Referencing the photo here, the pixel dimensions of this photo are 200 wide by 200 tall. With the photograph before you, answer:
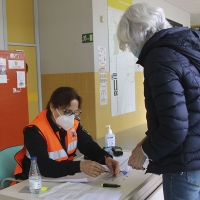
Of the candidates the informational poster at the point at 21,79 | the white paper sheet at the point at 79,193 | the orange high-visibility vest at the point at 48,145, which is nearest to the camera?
the white paper sheet at the point at 79,193

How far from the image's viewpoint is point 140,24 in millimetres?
1400

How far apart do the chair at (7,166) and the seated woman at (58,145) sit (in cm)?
10

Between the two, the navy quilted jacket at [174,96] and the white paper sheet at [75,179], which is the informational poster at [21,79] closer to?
the white paper sheet at [75,179]

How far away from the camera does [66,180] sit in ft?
5.34

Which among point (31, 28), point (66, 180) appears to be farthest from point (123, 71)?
point (66, 180)

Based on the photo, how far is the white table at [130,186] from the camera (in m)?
1.45

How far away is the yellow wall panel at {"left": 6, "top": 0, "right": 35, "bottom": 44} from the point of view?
199 inches

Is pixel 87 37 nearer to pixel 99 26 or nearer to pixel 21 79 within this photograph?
pixel 99 26

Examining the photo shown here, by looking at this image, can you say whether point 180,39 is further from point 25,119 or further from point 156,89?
point 25,119

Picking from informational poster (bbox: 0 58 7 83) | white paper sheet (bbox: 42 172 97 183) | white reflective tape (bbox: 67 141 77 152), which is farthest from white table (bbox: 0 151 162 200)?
informational poster (bbox: 0 58 7 83)

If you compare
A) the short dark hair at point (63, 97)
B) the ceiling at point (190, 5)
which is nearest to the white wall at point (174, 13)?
the ceiling at point (190, 5)

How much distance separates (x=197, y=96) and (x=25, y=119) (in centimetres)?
311

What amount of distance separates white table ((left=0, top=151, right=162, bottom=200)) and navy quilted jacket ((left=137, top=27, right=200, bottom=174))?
210 mm

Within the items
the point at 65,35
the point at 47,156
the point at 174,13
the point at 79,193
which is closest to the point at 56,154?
the point at 47,156
